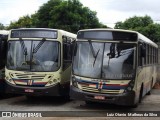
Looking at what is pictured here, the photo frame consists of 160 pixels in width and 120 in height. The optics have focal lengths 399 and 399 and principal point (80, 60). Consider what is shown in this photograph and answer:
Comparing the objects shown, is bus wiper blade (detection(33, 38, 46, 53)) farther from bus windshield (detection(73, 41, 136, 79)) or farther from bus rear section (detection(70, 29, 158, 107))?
bus windshield (detection(73, 41, 136, 79))

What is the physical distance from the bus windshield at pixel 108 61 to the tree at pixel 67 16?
3090 centimetres

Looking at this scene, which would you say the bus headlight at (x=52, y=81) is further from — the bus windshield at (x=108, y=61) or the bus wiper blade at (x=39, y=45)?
the bus windshield at (x=108, y=61)

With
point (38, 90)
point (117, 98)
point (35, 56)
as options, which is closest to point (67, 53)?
point (35, 56)

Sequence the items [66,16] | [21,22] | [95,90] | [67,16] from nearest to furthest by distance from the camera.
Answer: [95,90] < [67,16] < [66,16] < [21,22]

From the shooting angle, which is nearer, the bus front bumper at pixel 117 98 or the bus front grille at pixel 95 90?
the bus front bumper at pixel 117 98

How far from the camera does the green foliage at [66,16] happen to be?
46.1 metres

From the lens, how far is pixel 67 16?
46.2 metres

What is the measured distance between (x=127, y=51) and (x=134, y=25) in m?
49.5

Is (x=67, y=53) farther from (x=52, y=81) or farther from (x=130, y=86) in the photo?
(x=130, y=86)

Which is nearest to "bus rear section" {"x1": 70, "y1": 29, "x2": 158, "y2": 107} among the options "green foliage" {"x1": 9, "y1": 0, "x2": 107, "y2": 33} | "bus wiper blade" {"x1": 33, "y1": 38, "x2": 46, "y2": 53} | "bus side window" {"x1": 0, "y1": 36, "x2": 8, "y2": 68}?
"bus wiper blade" {"x1": 33, "y1": 38, "x2": 46, "y2": 53}

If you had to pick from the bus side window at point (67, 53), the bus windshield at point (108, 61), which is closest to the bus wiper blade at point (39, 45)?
the bus side window at point (67, 53)

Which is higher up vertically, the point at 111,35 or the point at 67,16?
the point at 67,16

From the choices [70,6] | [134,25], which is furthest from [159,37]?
[70,6]

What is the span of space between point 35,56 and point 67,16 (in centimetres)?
3160
